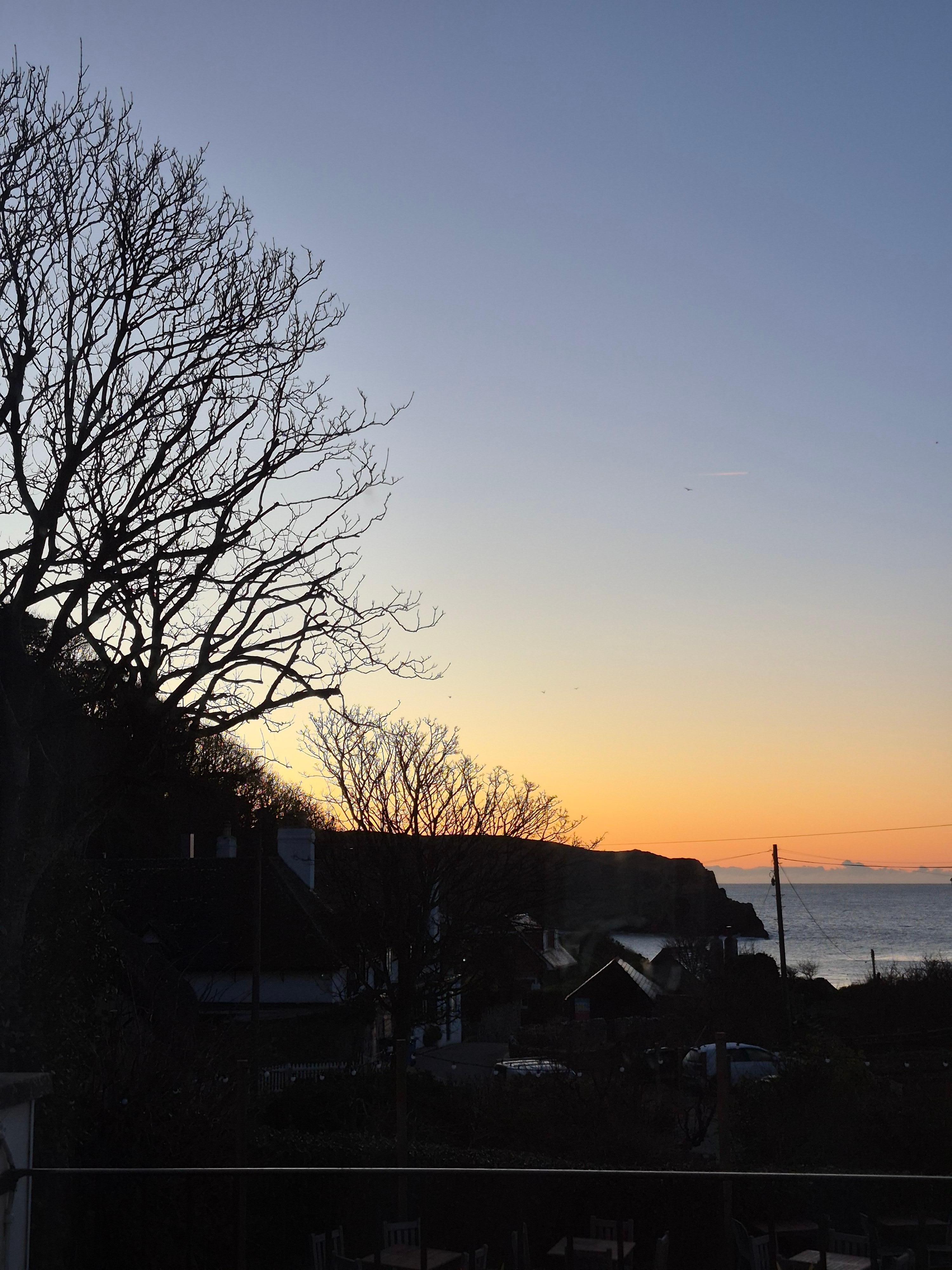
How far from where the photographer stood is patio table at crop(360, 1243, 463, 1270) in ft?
27.9

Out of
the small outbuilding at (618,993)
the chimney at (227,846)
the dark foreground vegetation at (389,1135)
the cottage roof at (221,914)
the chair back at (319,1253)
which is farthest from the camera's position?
the small outbuilding at (618,993)

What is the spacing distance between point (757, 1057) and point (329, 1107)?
13.7m

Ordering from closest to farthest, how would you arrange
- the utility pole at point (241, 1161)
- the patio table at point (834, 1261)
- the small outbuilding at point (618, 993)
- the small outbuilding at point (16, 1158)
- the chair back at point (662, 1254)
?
the small outbuilding at point (16, 1158) → the utility pole at point (241, 1161) → the patio table at point (834, 1261) → the chair back at point (662, 1254) → the small outbuilding at point (618, 993)

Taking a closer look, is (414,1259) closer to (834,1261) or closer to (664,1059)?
(834,1261)

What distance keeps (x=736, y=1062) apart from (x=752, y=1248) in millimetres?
18659

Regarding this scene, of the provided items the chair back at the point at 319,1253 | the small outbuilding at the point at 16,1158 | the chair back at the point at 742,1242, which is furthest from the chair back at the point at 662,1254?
the small outbuilding at the point at 16,1158

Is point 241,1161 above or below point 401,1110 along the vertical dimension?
above

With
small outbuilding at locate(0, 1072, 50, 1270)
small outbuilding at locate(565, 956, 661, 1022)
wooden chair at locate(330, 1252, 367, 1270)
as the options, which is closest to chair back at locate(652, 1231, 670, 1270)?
wooden chair at locate(330, 1252, 367, 1270)

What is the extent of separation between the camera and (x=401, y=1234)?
10.2m

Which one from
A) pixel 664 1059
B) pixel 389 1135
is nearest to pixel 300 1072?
pixel 389 1135

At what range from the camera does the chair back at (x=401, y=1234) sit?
9914mm

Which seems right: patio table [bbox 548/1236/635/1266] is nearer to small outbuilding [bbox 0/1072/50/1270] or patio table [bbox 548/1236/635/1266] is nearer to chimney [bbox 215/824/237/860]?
small outbuilding [bbox 0/1072/50/1270]

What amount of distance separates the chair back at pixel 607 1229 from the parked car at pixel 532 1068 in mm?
4406

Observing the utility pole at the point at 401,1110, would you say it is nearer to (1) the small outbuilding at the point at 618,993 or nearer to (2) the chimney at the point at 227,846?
(2) the chimney at the point at 227,846
